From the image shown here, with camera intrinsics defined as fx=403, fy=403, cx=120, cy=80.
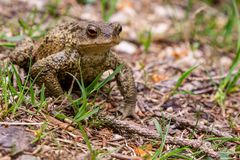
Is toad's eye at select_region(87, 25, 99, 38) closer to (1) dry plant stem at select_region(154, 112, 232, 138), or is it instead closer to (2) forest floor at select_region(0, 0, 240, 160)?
(2) forest floor at select_region(0, 0, 240, 160)

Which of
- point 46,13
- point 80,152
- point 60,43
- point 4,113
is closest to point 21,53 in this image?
point 60,43

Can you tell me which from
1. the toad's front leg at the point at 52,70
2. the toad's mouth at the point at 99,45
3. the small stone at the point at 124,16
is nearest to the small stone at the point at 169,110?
the toad's mouth at the point at 99,45

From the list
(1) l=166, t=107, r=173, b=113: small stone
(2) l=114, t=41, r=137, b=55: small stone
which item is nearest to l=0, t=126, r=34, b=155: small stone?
(1) l=166, t=107, r=173, b=113: small stone

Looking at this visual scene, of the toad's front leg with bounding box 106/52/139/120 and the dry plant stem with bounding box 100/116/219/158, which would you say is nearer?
the dry plant stem with bounding box 100/116/219/158

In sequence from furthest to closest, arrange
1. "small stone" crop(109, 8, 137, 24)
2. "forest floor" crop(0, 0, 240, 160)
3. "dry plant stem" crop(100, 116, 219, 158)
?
"small stone" crop(109, 8, 137, 24) → "dry plant stem" crop(100, 116, 219, 158) → "forest floor" crop(0, 0, 240, 160)

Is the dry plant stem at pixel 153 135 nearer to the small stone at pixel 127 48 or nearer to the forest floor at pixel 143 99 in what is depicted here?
the forest floor at pixel 143 99

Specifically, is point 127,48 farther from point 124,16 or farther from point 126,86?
point 126,86
